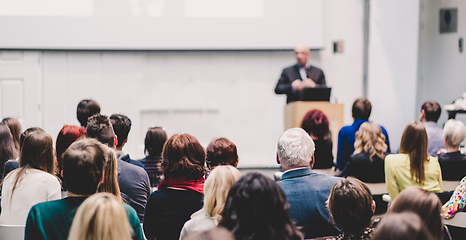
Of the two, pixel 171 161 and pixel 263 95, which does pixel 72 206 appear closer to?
pixel 171 161

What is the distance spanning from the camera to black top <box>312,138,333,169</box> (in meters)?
3.67

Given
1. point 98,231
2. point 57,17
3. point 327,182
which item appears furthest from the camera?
point 57,17

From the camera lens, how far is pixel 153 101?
627 centimetres

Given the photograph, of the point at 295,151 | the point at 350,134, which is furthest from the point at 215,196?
the point at 350,134

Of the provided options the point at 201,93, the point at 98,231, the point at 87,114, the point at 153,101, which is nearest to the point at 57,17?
the point at 153,101

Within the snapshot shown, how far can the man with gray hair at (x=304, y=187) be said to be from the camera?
2.08m

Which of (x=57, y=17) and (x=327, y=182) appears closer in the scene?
(x=327, y=182)

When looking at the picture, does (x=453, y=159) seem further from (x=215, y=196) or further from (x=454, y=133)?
(x=215, y=196)

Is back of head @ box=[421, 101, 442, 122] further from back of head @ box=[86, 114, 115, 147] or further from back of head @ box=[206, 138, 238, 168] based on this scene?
back of head @ box=[86, 114, 115, 147]

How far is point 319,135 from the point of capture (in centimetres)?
368

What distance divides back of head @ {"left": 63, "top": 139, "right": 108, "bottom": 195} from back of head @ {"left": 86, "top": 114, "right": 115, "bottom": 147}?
0.96m

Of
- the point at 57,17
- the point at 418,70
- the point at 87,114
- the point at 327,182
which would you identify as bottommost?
the point at 327,182

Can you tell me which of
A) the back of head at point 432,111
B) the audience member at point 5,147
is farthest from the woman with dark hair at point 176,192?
the back of head at point 432,111

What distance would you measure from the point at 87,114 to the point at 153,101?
255cm
